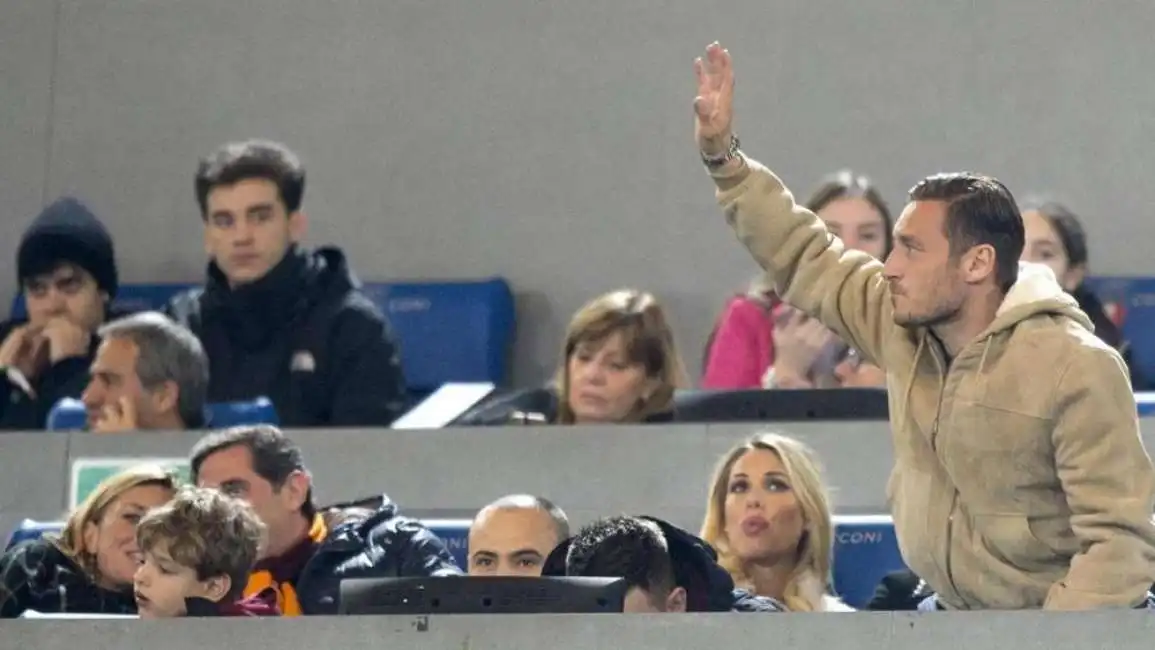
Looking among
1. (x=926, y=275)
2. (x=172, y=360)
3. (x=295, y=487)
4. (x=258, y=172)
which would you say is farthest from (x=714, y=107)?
(x=258, y=172)

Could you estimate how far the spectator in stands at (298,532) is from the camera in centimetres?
480

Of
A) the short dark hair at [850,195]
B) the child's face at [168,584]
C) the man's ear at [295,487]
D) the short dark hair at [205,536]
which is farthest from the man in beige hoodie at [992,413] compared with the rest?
the short dark hair at [850,195]

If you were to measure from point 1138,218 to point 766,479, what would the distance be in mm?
3048

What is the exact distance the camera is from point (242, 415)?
19.2 feet

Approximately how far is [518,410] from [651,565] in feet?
5.44

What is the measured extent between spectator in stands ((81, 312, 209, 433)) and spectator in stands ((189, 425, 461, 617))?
0.64 meters

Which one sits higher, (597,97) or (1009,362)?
(597,97)

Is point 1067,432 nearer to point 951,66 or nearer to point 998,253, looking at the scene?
point 998,253

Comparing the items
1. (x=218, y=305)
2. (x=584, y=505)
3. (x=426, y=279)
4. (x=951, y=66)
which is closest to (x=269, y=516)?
(x=584, y=505)

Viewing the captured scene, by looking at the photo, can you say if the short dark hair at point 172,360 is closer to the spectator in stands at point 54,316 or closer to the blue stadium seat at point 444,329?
the spectator in stands at point 54,316

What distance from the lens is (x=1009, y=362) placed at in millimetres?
3838

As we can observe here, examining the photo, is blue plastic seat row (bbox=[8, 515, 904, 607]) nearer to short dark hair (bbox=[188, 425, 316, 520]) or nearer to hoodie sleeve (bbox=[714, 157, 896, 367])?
short dark hair (bbox=[188, 425, 316, 520])

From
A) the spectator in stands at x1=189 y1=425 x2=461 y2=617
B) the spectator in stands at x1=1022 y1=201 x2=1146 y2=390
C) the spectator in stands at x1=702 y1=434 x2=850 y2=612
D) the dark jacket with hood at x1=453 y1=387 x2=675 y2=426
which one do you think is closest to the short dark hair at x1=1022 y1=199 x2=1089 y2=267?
the spectator in stands at x1=1022 y1=201 x2=1146 y2=390

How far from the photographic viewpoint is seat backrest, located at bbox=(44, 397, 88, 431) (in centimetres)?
595
